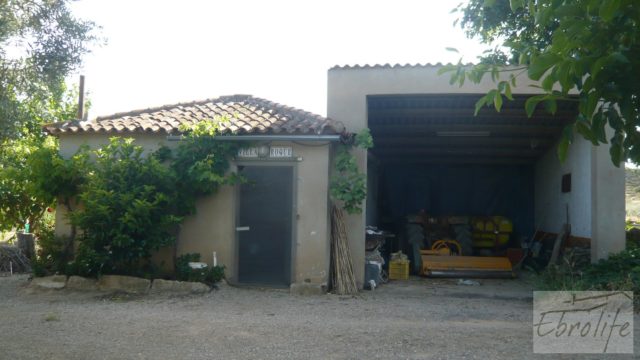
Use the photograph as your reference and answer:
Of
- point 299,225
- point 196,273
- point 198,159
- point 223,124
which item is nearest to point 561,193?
point 299,225

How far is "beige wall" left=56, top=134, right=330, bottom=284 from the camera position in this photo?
10648 millimetres

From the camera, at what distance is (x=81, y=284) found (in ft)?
34.0

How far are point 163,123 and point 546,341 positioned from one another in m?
7.87

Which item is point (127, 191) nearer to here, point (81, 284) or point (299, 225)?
point (81, 284)

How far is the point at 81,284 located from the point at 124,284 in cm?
79

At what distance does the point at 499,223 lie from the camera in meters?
17.1

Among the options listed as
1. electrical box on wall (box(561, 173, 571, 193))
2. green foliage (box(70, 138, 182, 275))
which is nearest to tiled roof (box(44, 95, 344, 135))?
green foliage (box(70, 138, 182, 275))

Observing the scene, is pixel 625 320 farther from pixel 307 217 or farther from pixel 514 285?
pixel 307 217

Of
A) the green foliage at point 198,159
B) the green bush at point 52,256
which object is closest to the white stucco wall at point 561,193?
the green foliage at point 198,159

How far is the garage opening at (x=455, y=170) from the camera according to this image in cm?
1420

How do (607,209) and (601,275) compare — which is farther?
(607,209)

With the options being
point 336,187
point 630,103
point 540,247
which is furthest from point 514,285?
point 630,103

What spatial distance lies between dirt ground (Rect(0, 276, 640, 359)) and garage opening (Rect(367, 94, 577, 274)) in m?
4.49

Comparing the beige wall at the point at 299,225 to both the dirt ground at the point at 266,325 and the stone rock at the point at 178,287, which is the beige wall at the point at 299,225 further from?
the stone rock at the point at 178,287
